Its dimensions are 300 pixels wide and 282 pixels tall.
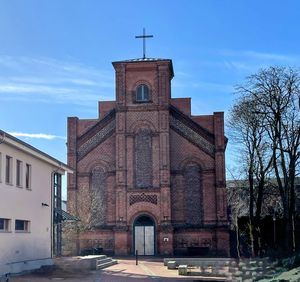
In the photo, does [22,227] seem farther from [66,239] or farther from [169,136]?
[169,136]

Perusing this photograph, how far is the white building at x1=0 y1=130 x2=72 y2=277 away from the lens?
24469 mm

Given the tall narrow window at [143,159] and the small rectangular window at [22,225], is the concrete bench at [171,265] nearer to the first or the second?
the small rectangular window at [22,225]

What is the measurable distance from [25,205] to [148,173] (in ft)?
65.4

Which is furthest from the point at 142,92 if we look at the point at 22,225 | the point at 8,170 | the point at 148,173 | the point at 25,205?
the point at 8,170

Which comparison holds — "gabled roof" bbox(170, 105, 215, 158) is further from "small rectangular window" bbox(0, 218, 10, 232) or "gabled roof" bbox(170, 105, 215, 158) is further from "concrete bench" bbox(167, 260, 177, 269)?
"small rectangular window" bbox(0, 218, 10, 232)

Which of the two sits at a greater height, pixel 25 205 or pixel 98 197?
pixel 98 197

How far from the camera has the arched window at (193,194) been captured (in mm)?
45875

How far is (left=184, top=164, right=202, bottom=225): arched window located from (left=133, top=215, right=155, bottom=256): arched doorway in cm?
308

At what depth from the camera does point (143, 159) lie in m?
46.5

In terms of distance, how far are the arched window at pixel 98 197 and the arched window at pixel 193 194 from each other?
267 inches

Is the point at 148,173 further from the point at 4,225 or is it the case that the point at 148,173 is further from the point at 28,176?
the point at 4,225

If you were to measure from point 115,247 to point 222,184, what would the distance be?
9886 millimetres

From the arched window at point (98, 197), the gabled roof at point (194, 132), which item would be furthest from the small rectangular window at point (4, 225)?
the gabled roof at point (194, 132)

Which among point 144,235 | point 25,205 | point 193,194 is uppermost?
point 193,194
